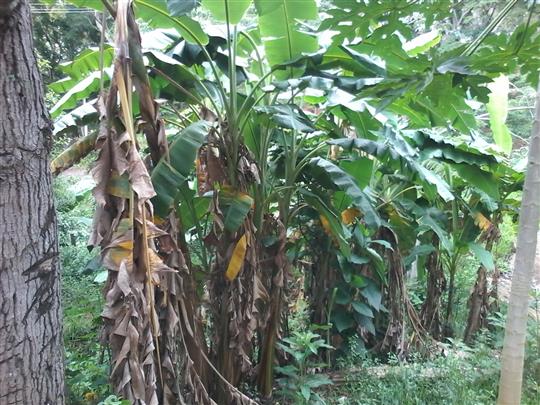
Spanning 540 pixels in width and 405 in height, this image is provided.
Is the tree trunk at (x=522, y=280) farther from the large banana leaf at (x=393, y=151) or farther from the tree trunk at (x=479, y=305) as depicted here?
the tree trunk at (x=479, y=305)

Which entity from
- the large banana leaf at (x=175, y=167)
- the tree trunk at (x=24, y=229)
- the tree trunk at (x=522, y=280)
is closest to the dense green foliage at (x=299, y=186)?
the large banana leaf at (x=175, y=167)

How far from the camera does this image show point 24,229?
5.64ft

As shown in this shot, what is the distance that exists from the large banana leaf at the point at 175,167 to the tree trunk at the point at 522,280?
177 cm

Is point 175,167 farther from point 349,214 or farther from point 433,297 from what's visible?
point 433,297

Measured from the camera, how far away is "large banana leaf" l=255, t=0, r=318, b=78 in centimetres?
310

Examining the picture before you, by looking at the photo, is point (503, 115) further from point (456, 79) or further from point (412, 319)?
point (456, 79)

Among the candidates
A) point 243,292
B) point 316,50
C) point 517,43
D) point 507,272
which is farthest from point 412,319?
point 507,272

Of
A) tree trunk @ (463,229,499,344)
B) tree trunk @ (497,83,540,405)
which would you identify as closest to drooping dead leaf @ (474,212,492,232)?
tree trunk @ (463,229,499,344)

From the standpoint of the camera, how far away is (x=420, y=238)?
4.95 metres

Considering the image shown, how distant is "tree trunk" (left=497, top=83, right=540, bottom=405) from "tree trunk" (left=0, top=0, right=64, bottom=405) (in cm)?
218

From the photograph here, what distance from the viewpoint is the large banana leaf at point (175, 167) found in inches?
90.0

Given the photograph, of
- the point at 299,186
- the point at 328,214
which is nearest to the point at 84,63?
the point at 299,186

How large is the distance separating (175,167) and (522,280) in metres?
1.92

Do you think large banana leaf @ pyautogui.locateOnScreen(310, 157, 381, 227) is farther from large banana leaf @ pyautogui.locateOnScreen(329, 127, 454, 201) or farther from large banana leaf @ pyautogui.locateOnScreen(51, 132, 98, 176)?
large banana leaf @ pyautogui.locateOnScreen(51, 132, 98, 176)
